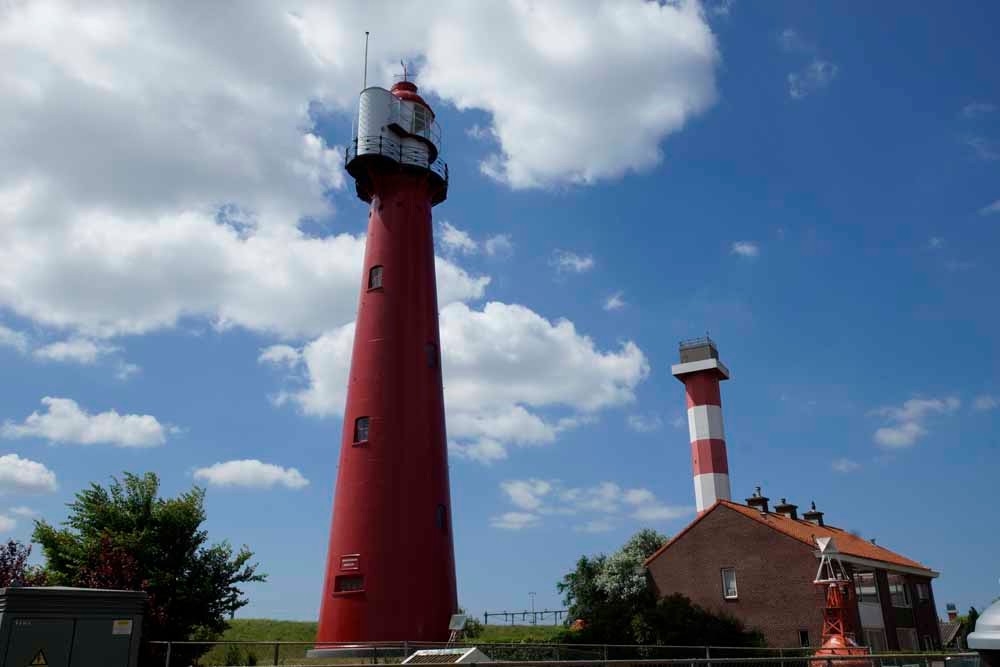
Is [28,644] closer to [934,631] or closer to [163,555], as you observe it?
[163,555]

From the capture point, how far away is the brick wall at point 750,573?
33.1m

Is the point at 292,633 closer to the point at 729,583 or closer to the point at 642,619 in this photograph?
the point at 642,619

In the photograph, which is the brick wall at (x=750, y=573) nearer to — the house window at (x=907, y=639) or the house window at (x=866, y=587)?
the house window at (x=866, y=587)

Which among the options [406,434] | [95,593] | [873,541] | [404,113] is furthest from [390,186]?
[873,541]

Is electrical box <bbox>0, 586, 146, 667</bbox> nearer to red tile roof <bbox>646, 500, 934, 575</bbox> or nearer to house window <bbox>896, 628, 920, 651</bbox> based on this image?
red tile roof <bbox>646, 500, 934, 575</bbox>

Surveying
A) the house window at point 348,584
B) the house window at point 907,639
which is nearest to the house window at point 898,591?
the house window at point 907,639

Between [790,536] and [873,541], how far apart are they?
53.6 ft

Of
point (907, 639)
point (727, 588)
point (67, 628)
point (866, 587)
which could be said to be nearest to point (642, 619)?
point (727, 588)

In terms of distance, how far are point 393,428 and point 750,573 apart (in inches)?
749

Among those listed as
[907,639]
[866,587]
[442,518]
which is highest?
[442,518]

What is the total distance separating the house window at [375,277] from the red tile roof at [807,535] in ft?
65.4

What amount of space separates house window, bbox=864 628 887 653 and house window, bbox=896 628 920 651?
5.80 ft

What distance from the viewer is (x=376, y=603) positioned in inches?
945

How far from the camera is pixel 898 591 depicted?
39.6 meters
